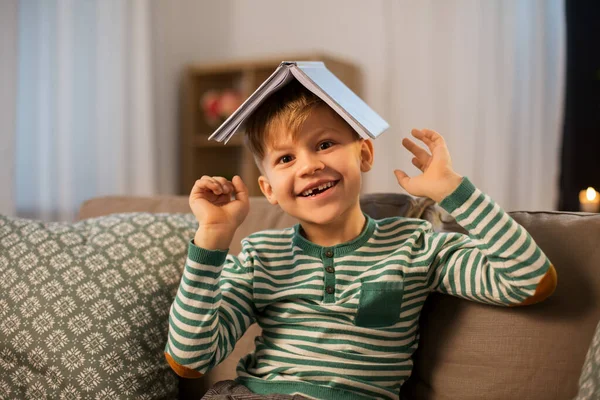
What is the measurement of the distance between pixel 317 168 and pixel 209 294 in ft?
0.94

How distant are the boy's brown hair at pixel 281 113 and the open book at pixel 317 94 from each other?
1.5 inches

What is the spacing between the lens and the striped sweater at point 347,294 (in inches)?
43.9

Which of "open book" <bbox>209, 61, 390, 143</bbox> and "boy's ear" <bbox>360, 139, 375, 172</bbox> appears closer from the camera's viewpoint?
"open book" <bbox>209, 61, 390, 143</bbox>

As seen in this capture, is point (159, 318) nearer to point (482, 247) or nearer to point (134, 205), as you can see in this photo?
point (134, 205)

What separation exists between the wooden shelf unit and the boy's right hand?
251 centimetres

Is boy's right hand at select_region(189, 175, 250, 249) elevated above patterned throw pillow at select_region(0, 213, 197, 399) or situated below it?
above

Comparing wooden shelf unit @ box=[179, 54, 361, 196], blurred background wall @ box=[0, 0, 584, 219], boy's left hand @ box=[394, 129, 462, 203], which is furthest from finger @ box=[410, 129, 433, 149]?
wooden shelf unit @ box=[179, 54, 361, 196]

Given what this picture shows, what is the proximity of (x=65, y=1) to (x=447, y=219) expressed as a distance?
2.49 m

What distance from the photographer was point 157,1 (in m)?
3.86

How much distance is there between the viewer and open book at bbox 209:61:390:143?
3.68 feet

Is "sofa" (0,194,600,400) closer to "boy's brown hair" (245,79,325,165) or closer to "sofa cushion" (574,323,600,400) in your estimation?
"sofa cushion" (574,323,600,400)

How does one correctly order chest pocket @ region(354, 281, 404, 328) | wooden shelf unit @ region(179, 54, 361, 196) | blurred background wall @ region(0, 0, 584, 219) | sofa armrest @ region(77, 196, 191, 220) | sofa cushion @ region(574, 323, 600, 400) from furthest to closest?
wooden shelf unit @ region(179, 54, 361, 196), blurred background wall @ region(0, 0, 584, 219), sofa armrest @ region(77, 196, 191, 220), chest pocket @ region(354, 281, 404, 328), sofa cushion @ region(574, 323, 600, 400)

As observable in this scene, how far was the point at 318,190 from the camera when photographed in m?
1.23

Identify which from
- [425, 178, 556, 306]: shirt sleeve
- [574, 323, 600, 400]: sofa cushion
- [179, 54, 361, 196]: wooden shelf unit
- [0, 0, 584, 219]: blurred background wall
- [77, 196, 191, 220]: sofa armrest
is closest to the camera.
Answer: [574, 323, 600, 400]: sofa cushion
